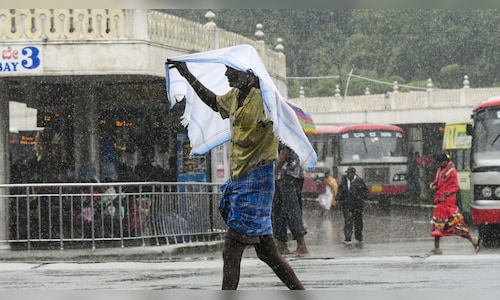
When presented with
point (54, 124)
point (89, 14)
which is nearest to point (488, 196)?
point (89, 14)

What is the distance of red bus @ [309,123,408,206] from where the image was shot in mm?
36969

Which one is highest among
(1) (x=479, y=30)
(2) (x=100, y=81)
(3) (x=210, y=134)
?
(1) (x=479, y=30)

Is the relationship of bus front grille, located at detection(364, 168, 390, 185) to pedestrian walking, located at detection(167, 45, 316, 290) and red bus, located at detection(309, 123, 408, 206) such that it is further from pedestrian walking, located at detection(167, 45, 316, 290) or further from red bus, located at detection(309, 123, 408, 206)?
pedestrian walking, located at detection(167, 45, 316, 290)

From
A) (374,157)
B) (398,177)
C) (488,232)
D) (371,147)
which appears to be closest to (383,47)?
(371,147)

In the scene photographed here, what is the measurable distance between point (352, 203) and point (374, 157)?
19.0 m

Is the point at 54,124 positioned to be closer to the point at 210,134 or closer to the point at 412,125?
the point at 210,134

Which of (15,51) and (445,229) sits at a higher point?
(15,51)

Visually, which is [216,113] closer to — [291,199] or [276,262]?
[276,262]

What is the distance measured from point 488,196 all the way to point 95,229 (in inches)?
235

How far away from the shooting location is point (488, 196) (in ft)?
54.8

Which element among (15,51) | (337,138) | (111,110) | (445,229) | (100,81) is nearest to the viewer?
(445,229)

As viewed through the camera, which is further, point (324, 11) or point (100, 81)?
point (324, 11)

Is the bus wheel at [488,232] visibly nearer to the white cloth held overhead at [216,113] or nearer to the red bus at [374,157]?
the white cloth held overhead at [216,113]

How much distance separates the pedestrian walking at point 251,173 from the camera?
7.19 meters
